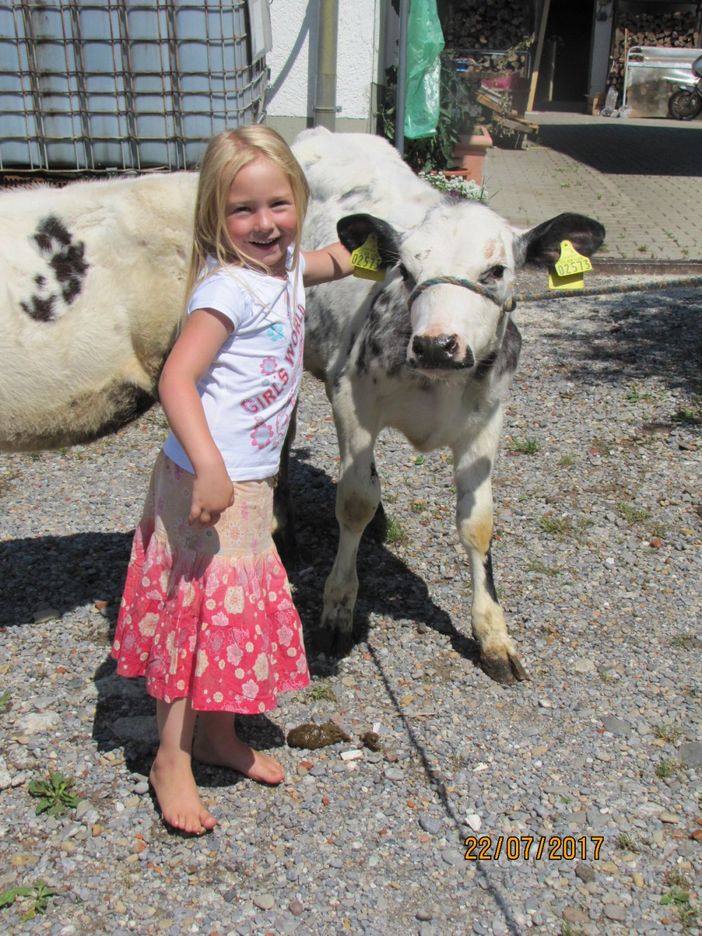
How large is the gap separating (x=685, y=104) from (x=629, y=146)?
7635mm

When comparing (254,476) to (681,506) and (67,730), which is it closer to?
(67,730)

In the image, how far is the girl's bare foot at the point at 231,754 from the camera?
10.5 ft

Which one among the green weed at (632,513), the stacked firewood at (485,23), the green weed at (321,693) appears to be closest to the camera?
the green weed at (321,693)

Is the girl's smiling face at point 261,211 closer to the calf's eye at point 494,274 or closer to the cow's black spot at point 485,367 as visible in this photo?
the calf's eye at point 494,274

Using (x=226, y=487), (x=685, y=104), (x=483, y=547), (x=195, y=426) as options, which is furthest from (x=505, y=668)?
(x=685, y=104)

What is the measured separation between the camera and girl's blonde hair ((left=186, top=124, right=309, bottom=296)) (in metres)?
2.67

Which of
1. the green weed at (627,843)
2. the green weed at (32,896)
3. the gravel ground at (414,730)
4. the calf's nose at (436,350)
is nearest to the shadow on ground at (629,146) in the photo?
the gravel ground at (414,730)

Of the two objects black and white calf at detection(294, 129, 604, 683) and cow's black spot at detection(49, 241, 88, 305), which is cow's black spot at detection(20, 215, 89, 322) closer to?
cow's black spot at detection(49, 241, 88, 305)

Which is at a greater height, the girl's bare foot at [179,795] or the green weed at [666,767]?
the girl's bare foot at [179,795]

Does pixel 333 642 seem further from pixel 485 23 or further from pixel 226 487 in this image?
pixel 485 23

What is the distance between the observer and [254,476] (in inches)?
113

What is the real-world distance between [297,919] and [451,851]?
1.69ft

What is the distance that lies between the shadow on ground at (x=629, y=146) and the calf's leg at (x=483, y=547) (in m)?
14.7
